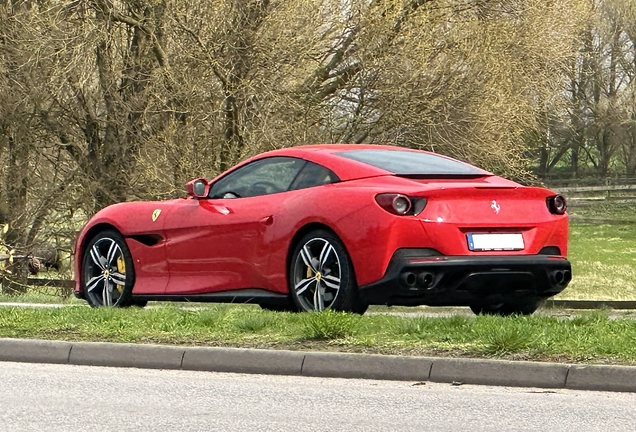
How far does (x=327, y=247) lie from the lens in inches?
385

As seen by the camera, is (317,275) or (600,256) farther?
(600,256)

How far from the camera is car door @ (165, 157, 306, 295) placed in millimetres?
10477

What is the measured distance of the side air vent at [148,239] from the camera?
37.2 feet

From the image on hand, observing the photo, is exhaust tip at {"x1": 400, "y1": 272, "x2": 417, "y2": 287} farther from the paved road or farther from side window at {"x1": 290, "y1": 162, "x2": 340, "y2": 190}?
the paved road

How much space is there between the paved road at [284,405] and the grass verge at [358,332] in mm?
462

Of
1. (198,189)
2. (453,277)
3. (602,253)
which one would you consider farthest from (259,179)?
(602,253)

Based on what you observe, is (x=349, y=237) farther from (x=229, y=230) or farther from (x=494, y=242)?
(x=229, y=230)

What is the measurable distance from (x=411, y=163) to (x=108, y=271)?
3145 millimetres

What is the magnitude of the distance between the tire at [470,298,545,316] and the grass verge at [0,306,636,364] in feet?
2.37

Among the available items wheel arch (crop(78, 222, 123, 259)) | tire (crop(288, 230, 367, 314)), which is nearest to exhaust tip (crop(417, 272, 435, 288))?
Result: tire (crop(288, 230, 367, 314))

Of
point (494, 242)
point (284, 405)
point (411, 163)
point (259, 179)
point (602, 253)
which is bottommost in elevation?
point (602, 253)

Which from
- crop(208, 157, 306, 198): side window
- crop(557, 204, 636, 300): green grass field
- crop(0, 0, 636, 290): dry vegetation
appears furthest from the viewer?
crop(557, 204, 636, 300): green grass field

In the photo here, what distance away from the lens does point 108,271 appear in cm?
1177

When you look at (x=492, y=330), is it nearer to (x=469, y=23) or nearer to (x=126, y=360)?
(x=126, y=360)
